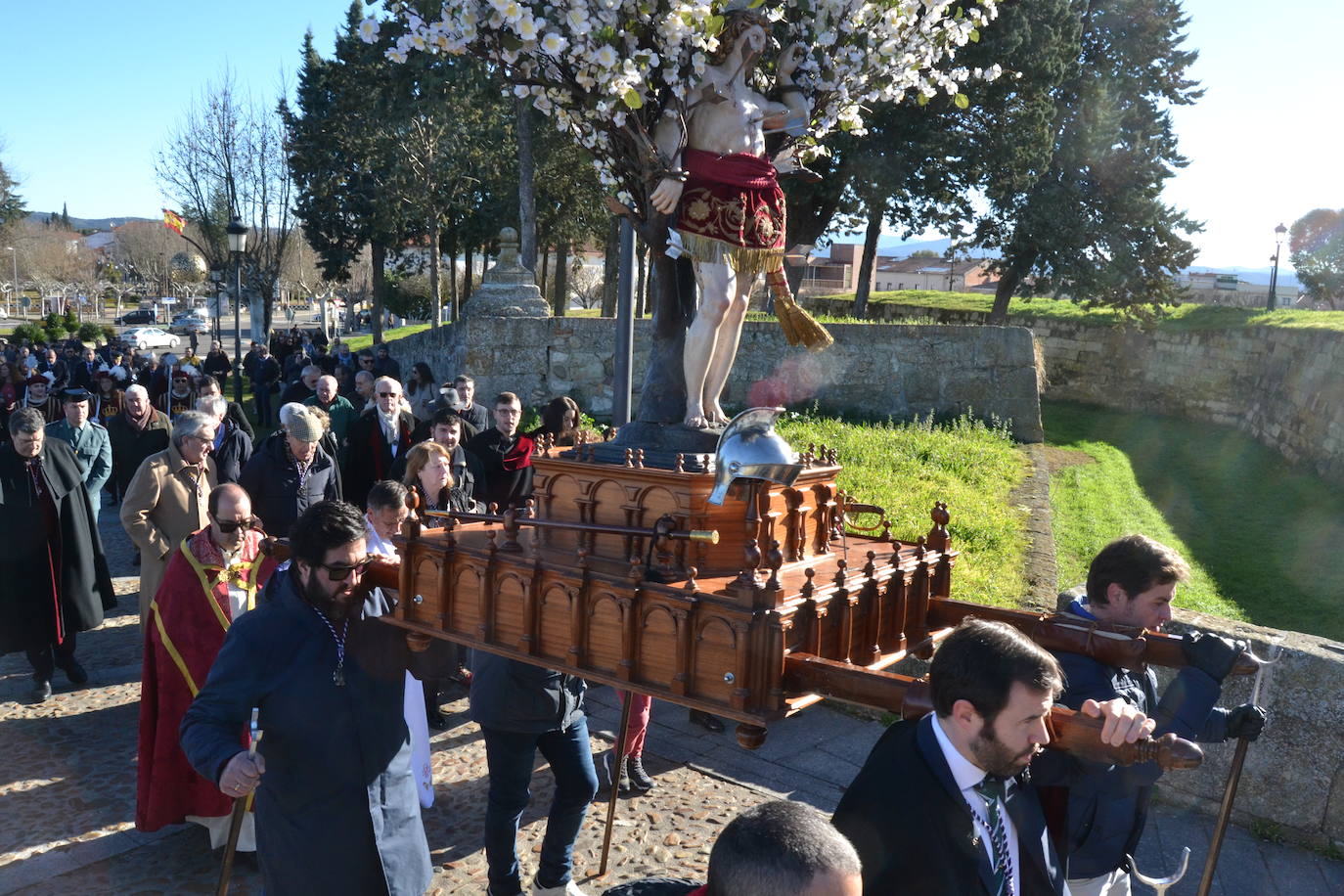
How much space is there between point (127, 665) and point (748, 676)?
22.0 feet

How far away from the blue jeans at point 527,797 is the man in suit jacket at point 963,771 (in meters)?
2.02

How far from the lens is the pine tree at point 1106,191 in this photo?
81.6 feet

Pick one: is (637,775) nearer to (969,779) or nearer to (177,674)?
(177,674)

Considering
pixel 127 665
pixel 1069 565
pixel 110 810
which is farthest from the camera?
pixel 1069 565

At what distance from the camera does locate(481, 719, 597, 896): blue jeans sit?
13.7ft

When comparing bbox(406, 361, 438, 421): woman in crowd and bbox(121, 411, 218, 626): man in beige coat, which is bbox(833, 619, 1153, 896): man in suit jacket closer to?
bbox(121, 411, 218, 626): man in beige coat

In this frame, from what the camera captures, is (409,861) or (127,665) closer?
(409,861)

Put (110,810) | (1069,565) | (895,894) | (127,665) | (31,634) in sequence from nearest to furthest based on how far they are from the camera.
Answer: (895,894)
(110,810)
(31,634)
(127,665)
(1069,565)

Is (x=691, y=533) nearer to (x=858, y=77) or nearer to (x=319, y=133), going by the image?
(x=858, y=77)

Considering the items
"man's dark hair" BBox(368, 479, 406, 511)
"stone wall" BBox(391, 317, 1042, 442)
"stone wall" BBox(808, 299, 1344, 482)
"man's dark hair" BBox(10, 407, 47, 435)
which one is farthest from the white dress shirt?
"stone wall" BBox(808, 299, 1344, 482)

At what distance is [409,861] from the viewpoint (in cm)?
335

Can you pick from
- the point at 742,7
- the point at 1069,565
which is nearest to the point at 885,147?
the point at 1069,565

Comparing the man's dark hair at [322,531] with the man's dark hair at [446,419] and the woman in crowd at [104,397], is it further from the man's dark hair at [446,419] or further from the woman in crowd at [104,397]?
the woman in crowd at [104,397]

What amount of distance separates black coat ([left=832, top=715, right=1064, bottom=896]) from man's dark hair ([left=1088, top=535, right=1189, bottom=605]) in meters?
1.17
